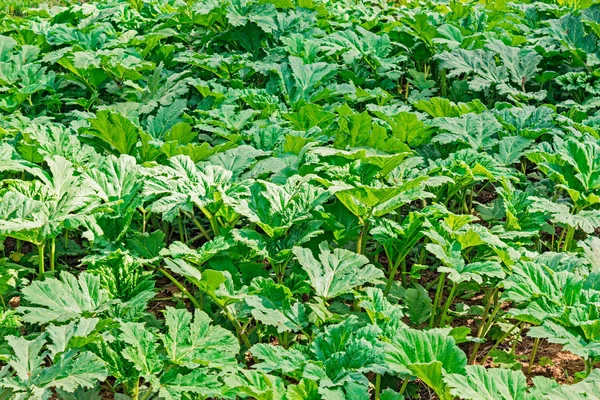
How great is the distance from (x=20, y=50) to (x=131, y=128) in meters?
1.69

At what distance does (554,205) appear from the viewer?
319 cm

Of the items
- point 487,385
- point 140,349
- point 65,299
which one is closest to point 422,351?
point 487,385

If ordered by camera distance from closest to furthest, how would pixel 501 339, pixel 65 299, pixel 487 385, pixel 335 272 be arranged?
pixel 487 385, pixel 65 299, pixel 335 272, pixel 501 339

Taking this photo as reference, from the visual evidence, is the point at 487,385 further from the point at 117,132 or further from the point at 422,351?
the point at 117,132

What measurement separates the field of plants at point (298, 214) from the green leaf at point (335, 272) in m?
0.01

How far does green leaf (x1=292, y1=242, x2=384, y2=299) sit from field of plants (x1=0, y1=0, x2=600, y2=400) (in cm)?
1

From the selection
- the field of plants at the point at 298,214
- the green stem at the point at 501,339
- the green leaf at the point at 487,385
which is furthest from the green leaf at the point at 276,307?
the green stem at the point at 501,339

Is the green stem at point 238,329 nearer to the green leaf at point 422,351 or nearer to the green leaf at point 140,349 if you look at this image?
the green leaf at point 140,349

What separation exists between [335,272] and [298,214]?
34 centimetres

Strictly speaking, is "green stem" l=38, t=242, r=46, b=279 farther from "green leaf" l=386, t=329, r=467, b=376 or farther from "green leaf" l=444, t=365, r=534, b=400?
"green leaf" l=444, t=365, r=534, b=400

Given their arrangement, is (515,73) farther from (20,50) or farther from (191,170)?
(20,50)

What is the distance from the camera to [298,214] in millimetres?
3070

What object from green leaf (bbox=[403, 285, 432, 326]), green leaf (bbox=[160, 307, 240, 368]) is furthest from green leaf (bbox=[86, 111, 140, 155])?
green leaf (bbox=[403, 285, 432, 326])

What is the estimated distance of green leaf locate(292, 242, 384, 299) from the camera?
279 cm
